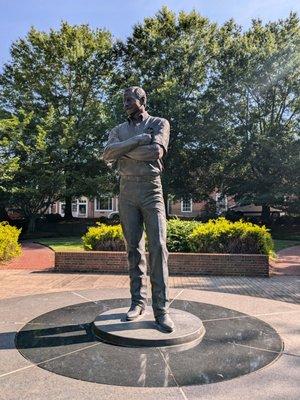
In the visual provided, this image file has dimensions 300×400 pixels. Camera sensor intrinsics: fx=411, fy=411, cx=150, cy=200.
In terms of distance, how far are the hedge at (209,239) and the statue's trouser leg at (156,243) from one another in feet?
23.3

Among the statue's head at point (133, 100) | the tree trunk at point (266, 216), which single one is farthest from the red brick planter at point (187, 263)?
the tree trunk at point (266, 216)

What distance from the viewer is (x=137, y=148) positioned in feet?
15.2

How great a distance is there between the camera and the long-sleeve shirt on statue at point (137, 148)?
15.1 ft

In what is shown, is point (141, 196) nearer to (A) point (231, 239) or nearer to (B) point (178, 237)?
(A) point (231, 239)

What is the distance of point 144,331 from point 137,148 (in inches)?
78.5

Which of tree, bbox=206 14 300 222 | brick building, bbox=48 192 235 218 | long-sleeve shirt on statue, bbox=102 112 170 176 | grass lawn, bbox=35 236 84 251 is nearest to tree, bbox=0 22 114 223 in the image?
grass lawn, bbox=35 236 84 251

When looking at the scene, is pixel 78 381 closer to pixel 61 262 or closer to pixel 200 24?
pixel 61 262

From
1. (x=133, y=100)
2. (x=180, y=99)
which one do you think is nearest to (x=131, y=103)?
(x=133, y=100)

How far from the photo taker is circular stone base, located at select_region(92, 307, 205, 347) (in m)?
4.17

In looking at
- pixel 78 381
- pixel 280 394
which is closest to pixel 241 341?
pixel 280 394

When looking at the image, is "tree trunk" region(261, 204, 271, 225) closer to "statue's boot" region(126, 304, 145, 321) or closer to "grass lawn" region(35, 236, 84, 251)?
"grass lawn" region(35, 236, 84, 251)

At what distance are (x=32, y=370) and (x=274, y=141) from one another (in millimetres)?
24338

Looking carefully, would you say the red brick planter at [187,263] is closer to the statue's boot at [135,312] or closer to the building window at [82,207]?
the statue's boot at [135,312]

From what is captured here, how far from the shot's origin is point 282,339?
4.57 metres
